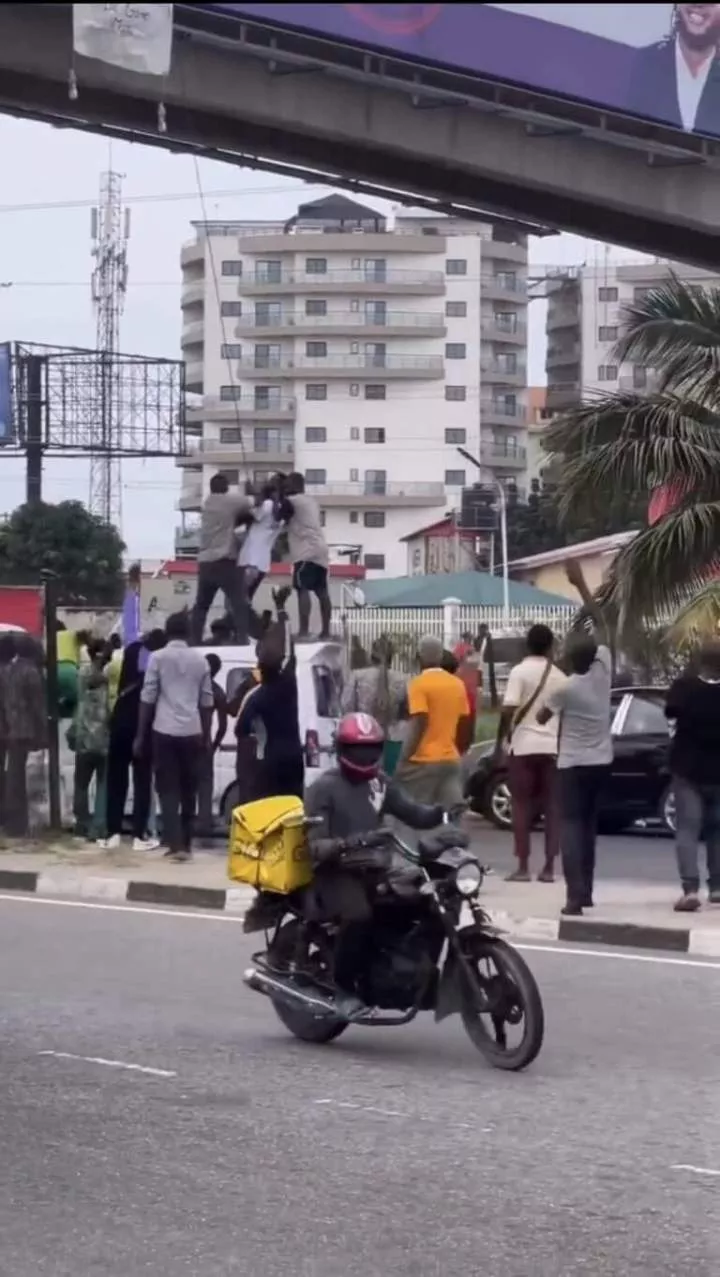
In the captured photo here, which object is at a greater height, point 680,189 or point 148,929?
point 680,189

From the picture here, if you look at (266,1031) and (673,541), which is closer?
(266,1031)

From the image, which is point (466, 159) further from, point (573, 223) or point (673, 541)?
point (673, 541)

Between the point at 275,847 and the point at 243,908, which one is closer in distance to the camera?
the point at 275,847

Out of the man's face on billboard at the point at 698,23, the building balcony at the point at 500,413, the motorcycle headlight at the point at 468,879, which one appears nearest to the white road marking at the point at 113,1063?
the motorcycle headlight at the point at 468,879

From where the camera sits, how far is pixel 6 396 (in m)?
60.7

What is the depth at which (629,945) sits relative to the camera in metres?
13.2

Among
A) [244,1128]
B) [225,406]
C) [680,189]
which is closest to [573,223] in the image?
[680,189]

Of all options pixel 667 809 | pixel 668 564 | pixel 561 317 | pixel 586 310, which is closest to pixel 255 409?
pixel 586 310

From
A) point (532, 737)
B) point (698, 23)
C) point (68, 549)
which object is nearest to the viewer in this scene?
point (532, 737)

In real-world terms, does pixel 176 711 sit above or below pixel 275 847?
below

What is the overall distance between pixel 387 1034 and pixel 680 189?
23.2 meters

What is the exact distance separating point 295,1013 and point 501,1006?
129 centimetres

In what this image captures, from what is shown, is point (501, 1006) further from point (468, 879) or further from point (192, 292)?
point (192, 292)

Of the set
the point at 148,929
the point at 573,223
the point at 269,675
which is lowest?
the point at 148,929
